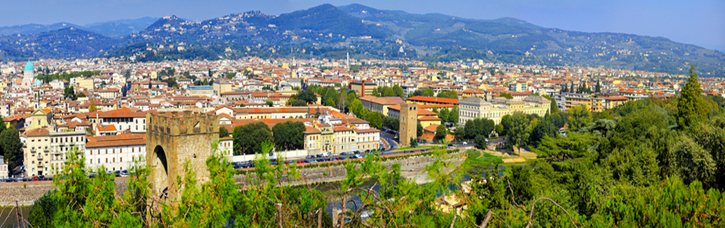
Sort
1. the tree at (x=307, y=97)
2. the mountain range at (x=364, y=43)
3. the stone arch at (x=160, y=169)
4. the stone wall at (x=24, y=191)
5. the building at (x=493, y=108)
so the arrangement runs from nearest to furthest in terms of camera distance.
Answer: the stone arch at (x=160, y=169) < the stone wall at (x=24, y=191) < the building at (x=493, y=108) < the tree at (x=307, y=97) < the mountain range at (x=364, y=43)

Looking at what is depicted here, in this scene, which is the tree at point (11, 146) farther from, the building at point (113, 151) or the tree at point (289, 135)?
the tree at point (289, 135)

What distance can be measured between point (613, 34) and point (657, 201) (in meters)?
143

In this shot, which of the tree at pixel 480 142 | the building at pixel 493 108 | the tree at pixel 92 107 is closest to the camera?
the tree at pixel 480 142

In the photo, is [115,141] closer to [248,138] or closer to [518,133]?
[248,138]

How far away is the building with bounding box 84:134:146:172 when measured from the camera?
612 inches

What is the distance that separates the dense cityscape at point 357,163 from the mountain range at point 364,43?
61671 millimetres

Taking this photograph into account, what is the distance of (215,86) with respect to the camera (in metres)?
36.9

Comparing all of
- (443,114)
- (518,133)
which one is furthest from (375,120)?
(518,133)

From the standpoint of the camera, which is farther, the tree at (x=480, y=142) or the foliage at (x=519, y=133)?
the tree at (x=480, y=142)

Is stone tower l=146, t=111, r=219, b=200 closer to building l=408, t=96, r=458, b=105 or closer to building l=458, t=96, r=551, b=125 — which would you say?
building l=458, t=96, r=551, b=125

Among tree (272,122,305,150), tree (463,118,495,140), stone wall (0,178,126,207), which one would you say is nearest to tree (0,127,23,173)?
stone wall (0,178,126,207)

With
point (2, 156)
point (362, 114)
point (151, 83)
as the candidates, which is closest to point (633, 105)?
point (362, 114)

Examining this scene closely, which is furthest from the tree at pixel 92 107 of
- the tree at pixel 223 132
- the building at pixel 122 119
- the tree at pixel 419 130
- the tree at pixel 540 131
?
the tree at pixel 540 131

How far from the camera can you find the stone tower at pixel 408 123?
827 inches
